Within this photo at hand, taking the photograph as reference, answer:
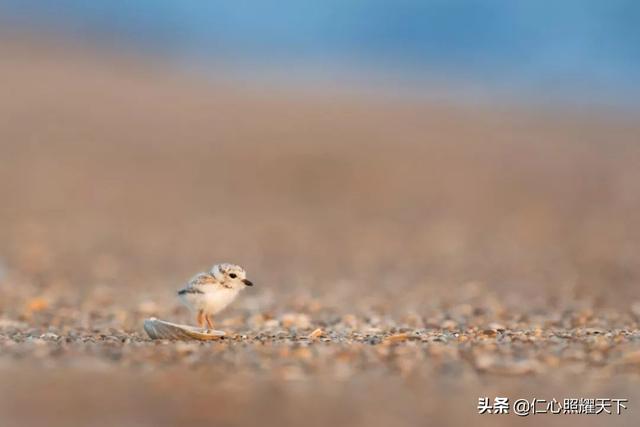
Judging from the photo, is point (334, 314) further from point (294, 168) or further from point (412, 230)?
point (294, 168)

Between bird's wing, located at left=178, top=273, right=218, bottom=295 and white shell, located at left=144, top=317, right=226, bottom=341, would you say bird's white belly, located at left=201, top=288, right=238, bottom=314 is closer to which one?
bird's wing, located at left=178, top=273, right=218, bottom=295

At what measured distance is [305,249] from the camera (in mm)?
17531

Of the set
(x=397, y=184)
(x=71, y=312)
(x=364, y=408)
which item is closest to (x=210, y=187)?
(x=397, y=184)

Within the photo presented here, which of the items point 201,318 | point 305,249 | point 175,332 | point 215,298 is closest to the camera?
point 175,332

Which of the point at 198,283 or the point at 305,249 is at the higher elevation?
the point at 305,249

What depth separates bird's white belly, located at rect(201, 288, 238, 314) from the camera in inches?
321

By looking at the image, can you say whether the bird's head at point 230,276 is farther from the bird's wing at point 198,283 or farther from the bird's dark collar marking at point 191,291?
the bird's dark collar marking at point 191,291

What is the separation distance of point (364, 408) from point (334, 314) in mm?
4607

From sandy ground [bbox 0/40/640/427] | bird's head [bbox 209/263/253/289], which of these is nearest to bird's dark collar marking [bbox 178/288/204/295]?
bird's head [bbox 209/263/253/289]

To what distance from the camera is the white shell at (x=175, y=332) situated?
24.8ft

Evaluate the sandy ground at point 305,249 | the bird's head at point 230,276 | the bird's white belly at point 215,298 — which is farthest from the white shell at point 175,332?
the bird's head at point 230,276

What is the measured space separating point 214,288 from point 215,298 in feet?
0.25

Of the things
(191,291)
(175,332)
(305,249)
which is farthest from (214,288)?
(305,249)

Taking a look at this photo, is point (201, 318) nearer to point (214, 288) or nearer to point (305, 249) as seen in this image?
point (214, 288)
